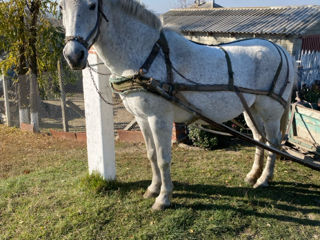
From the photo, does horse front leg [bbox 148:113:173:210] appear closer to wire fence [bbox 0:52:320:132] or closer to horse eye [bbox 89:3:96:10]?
horse eye [bbox 89:3:96:10]

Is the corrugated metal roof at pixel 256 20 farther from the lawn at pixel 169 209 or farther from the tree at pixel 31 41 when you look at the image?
the lawn at pixel 169 209

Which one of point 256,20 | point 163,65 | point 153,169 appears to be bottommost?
point 153,169

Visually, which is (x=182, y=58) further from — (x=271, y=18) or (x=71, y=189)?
(x=271, y=18)

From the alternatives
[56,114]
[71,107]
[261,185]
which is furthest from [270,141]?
[56,114]

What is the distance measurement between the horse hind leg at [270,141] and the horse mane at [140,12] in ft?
6.53

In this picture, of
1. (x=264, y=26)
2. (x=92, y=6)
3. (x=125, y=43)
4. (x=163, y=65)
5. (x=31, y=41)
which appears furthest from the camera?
(x=264, y=26)

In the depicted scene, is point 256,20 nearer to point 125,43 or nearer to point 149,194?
point 149,194

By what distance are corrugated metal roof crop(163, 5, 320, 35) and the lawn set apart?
6.55 meters

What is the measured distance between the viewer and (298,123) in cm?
469

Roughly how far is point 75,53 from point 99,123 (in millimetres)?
1618

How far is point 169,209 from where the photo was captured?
354cm

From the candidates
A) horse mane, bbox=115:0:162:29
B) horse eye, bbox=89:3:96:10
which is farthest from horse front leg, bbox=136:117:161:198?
horse eye, bbox=89:3:96:10

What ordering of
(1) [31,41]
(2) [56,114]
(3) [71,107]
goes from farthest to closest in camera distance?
(2) [56,114], (3) [71,107], (1) [31,41]

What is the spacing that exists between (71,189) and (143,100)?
189 centimetres
